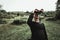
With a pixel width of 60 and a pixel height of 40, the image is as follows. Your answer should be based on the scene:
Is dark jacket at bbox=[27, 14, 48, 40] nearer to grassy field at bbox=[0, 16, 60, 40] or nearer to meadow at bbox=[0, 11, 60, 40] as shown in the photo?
meadow at bbox=[0, 11, 60, 40]

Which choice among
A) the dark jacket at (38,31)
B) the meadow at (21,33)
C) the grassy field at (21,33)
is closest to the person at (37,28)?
the dark jacket at (38,31)

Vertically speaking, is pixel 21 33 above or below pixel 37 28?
below

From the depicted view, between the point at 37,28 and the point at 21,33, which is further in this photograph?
the point at 21,33

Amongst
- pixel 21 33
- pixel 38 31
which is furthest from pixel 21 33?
pixel 38 31

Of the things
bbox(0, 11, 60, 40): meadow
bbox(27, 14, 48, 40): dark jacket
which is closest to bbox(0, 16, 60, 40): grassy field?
bbox(0, 11, 60, 40): meadow

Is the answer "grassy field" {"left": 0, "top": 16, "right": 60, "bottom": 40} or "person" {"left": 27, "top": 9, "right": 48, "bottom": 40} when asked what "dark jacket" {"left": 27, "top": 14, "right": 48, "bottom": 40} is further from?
"grassy field" {"left": 0, "top": 16, "right": 60, "bottom": 40}

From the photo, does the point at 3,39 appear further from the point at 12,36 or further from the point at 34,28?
the point at 34,28

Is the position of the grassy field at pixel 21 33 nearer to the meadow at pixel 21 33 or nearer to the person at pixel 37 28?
the meadow at pixel 21 33

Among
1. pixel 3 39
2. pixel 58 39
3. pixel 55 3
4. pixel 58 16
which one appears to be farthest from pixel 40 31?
pixel 55 3

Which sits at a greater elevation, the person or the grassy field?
the person

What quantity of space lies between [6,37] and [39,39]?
859 cm

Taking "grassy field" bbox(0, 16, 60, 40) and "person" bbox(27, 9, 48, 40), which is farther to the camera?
"grassy field" bbox(0, 16, 60, 40)

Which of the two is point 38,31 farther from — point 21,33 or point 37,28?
point 21,33

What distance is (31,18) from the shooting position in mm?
Result: 6270
